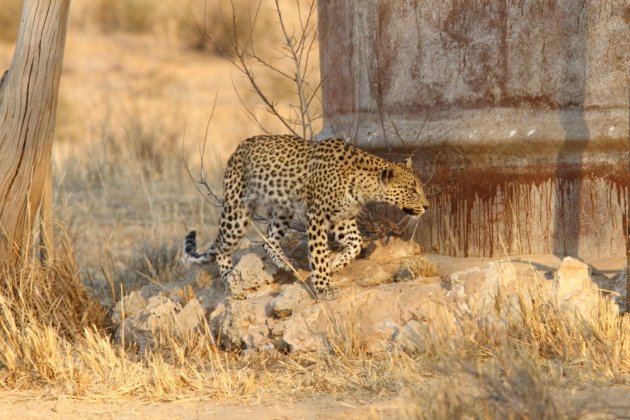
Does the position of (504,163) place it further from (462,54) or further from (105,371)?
(105,371)

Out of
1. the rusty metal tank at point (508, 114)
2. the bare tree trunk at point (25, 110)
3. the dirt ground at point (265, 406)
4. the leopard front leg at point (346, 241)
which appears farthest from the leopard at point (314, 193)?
the dirt ground at point (265, 406)

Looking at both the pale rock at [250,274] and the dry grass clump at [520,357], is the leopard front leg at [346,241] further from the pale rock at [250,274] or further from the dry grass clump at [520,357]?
the dry grass clump at [520,357]

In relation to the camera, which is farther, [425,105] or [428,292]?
[425,105]

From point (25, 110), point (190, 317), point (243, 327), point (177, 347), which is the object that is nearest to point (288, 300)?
point (243, 327)

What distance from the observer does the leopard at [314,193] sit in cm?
709

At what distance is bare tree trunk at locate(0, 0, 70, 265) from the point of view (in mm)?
7211

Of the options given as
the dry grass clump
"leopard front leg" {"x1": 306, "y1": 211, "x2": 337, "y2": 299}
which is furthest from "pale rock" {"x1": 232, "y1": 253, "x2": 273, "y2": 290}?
the dry grass clump

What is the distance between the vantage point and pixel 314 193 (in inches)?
285

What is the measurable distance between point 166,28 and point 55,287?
19.1 m

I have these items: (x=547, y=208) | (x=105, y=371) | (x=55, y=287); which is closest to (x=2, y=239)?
(x=55, y=287)

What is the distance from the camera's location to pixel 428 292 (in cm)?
659

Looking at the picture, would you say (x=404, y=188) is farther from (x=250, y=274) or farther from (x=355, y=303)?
(x=250, y=274)

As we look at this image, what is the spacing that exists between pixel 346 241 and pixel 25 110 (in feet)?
6.78

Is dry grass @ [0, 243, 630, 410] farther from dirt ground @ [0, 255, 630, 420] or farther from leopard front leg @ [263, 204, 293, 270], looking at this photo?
leopard front leg @ [263, 204, 293, 270]
